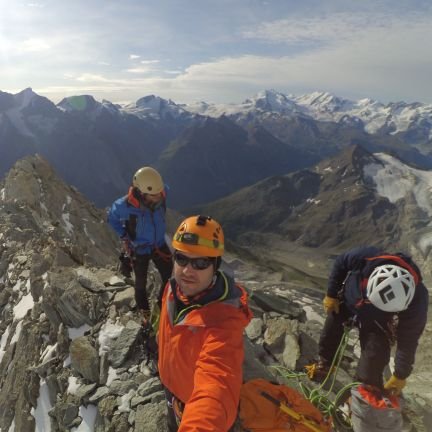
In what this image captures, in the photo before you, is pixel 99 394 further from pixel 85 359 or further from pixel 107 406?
pixel 85 359

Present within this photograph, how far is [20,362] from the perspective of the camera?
15.9 metres

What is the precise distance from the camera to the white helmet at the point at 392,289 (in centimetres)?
823

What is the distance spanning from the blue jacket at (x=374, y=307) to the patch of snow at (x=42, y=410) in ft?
32.2

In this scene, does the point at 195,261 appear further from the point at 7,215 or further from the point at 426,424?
the point at 7,215

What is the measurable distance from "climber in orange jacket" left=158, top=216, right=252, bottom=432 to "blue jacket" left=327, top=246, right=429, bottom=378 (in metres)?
4.40

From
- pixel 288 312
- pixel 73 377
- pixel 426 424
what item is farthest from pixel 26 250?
pixel 426 424

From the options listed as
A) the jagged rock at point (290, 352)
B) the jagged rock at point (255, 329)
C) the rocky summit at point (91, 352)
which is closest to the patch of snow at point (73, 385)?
the rocky summit at point (91, 352)

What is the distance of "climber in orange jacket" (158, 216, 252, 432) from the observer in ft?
16.6

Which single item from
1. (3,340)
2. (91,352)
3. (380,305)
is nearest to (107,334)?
(91,352)

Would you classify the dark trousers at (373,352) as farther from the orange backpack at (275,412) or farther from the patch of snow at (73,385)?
the patch of snow at (73,385)

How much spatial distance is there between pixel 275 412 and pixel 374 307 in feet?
14.5

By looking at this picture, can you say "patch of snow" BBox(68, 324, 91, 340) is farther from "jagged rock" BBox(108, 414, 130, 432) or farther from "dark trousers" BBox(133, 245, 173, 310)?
"jagged rock" BBox(108, 414, 130, 432)

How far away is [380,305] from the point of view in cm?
845

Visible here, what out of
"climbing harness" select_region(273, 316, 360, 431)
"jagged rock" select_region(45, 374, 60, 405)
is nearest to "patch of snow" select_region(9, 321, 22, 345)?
"jagged rock" select_region(45, 374, 60, 405)
